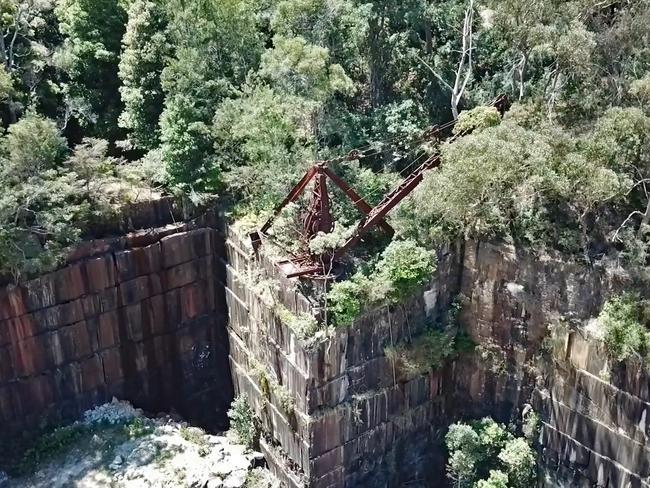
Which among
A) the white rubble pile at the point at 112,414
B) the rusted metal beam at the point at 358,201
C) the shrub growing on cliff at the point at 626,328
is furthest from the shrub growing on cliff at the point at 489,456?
the white rubble pile at the point at 112,414

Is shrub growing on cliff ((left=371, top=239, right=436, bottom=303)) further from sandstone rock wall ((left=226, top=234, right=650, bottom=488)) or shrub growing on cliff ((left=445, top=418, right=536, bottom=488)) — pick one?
shrub growing on cliff ((left=445, top=418, right=536, bottom=488))

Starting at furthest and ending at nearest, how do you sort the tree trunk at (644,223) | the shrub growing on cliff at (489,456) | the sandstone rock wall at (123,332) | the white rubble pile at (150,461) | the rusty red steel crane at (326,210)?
the sandstone rock wall at (123,332) → the white rubble pile at (150,461) → the rusty red steel crane at (326,210) → the shrub growing on cliff at (489,456) → the tree trunk at (644,223)

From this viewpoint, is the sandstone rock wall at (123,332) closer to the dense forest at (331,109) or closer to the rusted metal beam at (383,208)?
the dense forest at (331,109)

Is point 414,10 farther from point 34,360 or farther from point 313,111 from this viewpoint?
point 34,360

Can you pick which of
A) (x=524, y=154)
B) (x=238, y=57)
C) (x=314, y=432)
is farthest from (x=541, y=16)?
(x=314, y=432)

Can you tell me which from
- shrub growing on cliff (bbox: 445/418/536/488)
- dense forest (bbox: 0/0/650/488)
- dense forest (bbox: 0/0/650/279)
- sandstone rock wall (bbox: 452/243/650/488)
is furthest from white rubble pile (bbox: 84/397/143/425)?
sandstone rock wall (bbox: 452/243/650/488)

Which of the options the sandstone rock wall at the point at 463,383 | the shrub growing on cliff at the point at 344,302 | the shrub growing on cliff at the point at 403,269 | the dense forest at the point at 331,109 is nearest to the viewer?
the sandstone rock wall at the point at 463,383
